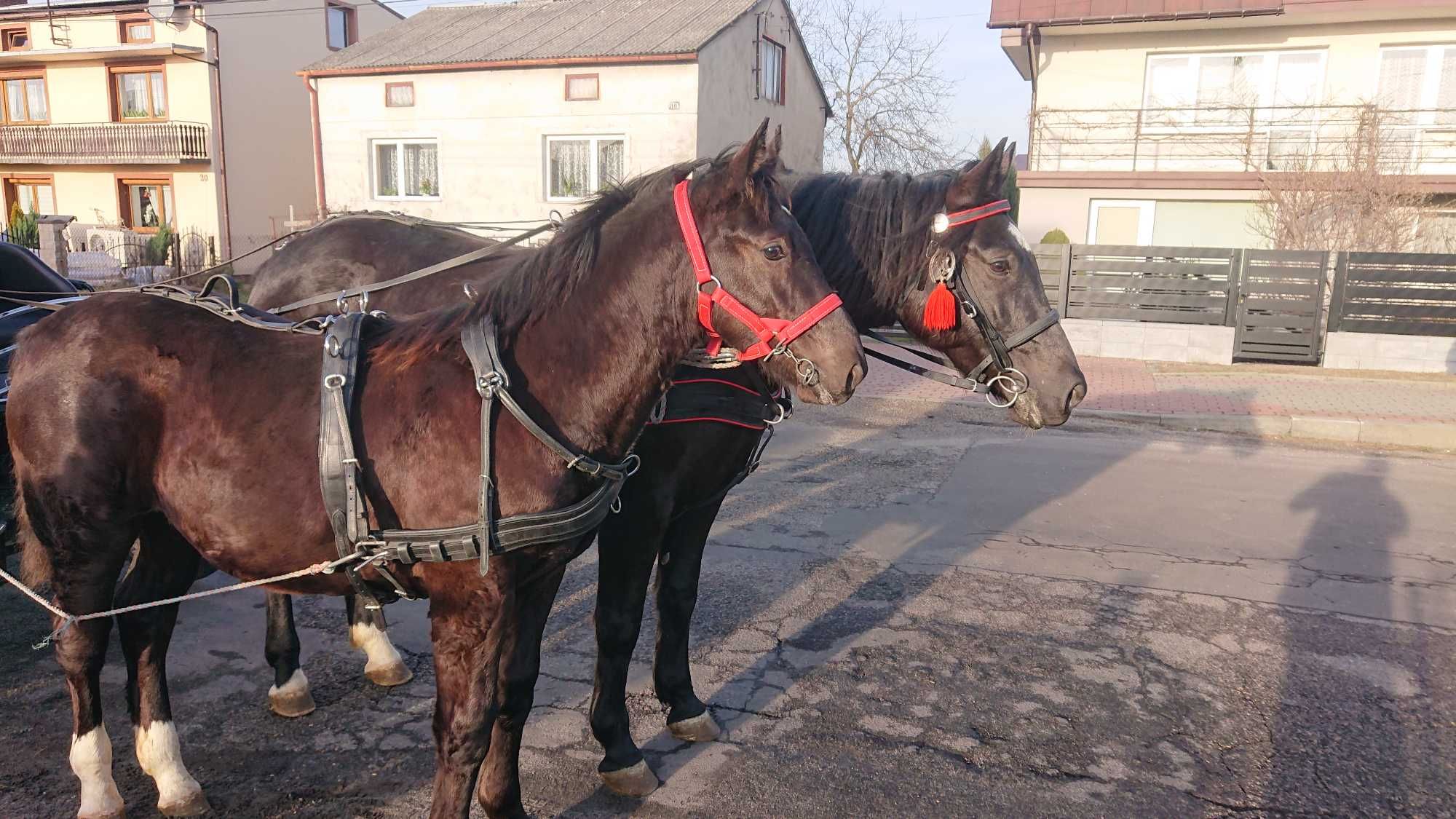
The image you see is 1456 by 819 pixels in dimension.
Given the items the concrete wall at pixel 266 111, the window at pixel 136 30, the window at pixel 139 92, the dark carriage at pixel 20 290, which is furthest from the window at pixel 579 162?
Answer: the dark carriage at pixel 20 290

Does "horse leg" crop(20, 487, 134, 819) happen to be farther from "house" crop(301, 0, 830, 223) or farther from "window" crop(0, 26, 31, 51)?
"window" crop(0, 26, 31, 51)

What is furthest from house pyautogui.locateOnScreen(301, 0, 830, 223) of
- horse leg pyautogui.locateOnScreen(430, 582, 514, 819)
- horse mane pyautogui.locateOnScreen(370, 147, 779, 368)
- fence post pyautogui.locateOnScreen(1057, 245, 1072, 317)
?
horse leg pyautogui.locateOnScreen(430, 582, 514, 819)

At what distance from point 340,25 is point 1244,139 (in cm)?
2580

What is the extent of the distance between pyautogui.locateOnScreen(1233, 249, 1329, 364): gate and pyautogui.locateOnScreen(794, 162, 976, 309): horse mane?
11902 millimetres

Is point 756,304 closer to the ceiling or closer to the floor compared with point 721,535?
closer to the ceiling

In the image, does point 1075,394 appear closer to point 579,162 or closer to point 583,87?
point 583,87

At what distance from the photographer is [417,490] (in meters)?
2.32

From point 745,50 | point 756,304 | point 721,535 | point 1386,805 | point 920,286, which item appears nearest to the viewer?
point 756,304

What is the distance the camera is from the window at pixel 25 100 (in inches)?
1074

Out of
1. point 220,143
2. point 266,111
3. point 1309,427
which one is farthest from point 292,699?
point 266,111

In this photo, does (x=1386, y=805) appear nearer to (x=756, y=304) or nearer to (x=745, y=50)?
(x=756, y=304)

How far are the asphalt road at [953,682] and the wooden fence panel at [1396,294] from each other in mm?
7743

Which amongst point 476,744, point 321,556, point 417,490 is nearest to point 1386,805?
point 476,744

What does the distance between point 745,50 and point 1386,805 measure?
21.7 meters
